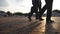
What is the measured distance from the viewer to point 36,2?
10.7 meters

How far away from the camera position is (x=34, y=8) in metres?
11.0

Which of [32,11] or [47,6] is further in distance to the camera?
[32,11]

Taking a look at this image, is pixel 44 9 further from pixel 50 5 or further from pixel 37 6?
pixel 37 6

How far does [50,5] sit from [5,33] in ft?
13.3

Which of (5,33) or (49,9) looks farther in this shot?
(49,9)

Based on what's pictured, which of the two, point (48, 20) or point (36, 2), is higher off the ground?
point (36, 2)

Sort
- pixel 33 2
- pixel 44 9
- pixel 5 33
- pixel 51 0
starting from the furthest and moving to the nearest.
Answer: pixel 33 2 → pixel 44 9 → pixel 51 0 → pixel 5 33

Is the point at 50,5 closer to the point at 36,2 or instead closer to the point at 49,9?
the point at 49,9

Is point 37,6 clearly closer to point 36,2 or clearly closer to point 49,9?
point 36,2

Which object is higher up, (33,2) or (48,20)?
(33,2)

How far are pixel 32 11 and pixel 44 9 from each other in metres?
2.31

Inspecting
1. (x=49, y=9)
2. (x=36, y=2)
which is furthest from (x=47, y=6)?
(x=36, y=2)

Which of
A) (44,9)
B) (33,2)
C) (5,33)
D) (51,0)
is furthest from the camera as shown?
(33,2)

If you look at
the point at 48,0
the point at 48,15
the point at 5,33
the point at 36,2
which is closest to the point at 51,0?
the point at 48,0
